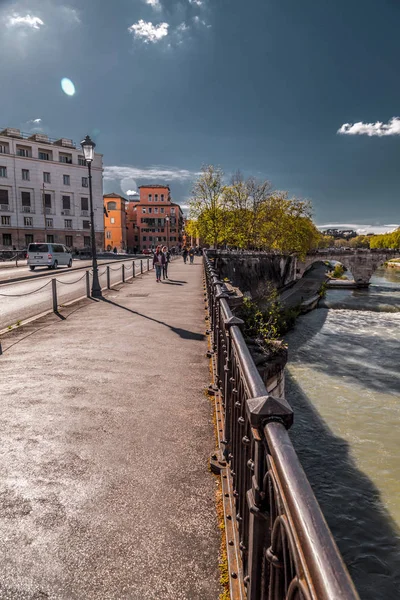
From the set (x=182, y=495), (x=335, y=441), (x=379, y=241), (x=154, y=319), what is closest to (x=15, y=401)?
(x=182, y=495)

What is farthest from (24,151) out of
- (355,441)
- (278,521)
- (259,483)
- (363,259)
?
(278,521)

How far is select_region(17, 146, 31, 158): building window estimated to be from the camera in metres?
56.4

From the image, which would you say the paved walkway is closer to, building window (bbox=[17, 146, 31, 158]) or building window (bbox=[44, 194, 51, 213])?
building window (bbox=[44, 194, 51, 213])

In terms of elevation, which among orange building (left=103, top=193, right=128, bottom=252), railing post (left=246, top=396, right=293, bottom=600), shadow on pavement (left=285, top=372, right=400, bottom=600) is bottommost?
shadow on pavement (left=285, top=372, right=400, bottom=600)

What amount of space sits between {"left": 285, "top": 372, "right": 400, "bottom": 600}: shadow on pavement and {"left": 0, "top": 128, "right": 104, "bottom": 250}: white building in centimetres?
5233

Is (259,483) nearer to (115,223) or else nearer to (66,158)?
(66,158)

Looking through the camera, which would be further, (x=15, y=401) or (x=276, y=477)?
(x=15, y=401)

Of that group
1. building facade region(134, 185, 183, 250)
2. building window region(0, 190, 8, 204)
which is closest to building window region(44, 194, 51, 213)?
building window region(0, 190, 8, 204)

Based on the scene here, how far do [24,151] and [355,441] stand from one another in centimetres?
6149

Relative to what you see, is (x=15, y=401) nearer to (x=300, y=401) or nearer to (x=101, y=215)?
(x=300, y=401)

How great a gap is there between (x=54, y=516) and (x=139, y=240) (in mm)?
95257

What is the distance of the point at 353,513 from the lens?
887cm

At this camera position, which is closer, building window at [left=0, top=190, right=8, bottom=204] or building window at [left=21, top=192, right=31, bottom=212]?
building window at [left=0, top=190, right=8, bottom=204]

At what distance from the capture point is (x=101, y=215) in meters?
66.4
